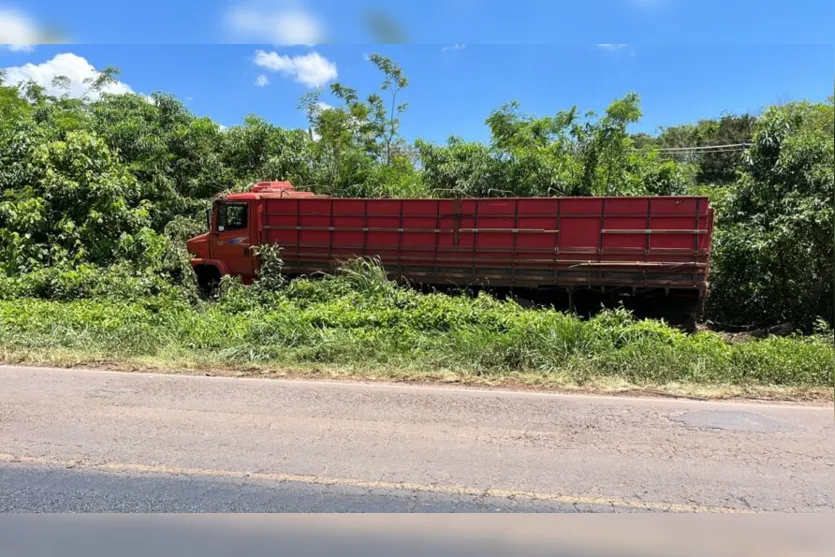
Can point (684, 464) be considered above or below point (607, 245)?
below

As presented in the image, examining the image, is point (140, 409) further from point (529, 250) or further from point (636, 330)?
point (529, 250)

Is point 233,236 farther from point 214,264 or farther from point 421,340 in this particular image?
point 421,340

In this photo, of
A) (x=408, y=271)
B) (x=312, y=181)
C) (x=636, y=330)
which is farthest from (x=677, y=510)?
(x=312, y=181)

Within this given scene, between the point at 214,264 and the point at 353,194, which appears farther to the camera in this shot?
the point at 353,194

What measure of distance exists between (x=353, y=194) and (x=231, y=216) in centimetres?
542

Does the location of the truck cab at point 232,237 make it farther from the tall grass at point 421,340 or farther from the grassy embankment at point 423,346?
the grassy embankment at point 423,346

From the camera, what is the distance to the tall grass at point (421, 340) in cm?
751

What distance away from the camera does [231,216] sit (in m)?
13.5

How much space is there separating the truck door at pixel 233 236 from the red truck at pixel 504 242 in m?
0.02

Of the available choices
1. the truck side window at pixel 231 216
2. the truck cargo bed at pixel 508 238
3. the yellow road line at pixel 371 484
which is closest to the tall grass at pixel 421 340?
the truck cargo bed at pixel 508 238

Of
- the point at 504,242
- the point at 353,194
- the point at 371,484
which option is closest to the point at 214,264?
the point at 353,194

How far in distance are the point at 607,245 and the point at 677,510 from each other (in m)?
8.00

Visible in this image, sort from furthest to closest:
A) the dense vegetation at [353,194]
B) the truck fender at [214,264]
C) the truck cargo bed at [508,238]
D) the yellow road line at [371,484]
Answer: the truck fender at [214,264] → the truck cargo bed at [508,238] → the dense vegetation at [353,194] → the yellow road line at [371,484]

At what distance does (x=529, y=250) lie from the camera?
37.9ft
